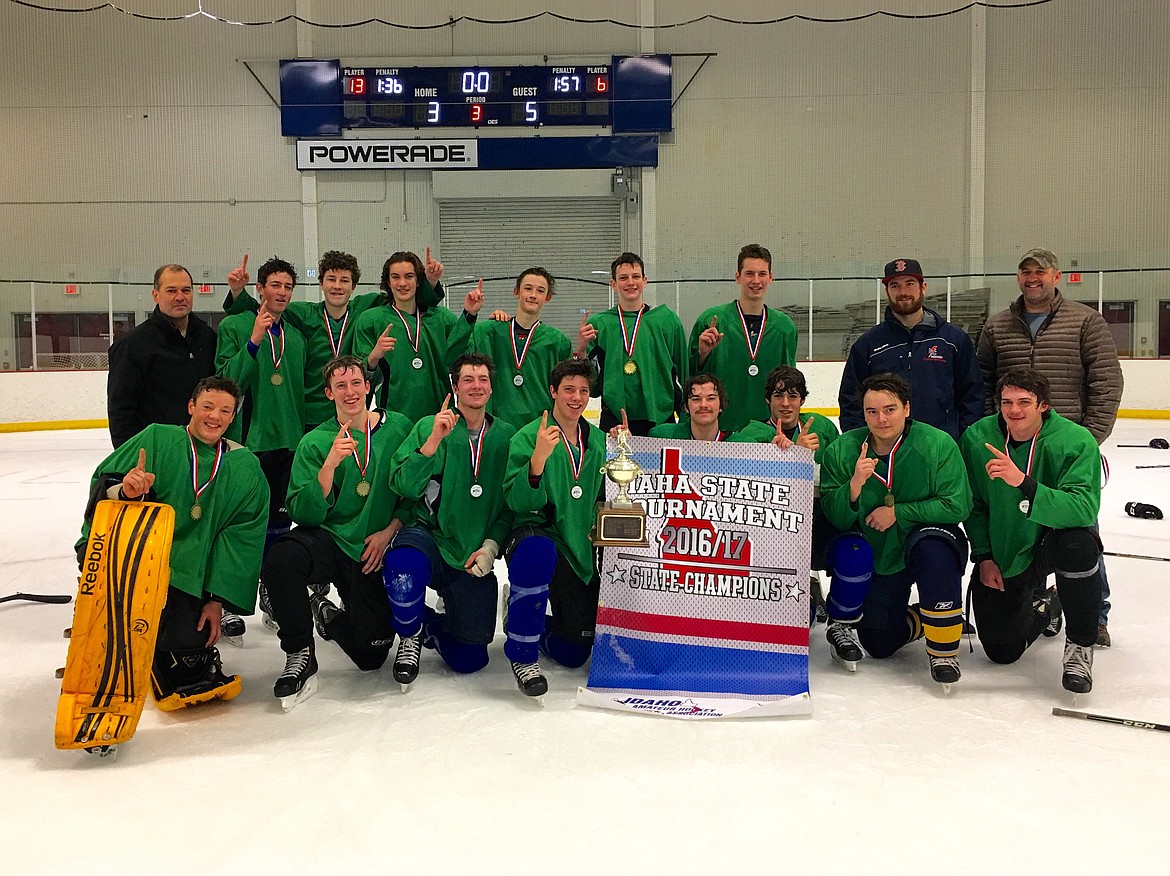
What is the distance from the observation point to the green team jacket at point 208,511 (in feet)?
9.32

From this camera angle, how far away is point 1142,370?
38.6 ft

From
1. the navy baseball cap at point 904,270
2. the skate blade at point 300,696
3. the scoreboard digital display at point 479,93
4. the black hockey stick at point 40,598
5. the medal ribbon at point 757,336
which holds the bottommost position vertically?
the skate blade at point 300,696

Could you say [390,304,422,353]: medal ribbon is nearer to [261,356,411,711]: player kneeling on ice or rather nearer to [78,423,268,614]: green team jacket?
[261,356,411,711]: player kneeling on ice

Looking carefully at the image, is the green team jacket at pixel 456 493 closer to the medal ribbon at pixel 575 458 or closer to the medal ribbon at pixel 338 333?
the medal ribbon at pixel 575 458

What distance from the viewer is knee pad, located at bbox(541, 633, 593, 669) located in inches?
128

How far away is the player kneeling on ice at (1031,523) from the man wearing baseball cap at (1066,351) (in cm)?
48

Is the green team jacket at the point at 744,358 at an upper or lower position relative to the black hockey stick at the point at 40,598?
upper

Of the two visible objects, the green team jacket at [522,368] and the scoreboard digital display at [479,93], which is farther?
the scoreboard digital display at [479,93]

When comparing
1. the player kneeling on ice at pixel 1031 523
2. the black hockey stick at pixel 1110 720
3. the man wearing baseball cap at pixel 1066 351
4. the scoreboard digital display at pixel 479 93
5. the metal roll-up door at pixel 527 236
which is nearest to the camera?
the black hockey stick at pixel 1110 720

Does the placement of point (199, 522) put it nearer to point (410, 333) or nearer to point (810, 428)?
point (410, 333)

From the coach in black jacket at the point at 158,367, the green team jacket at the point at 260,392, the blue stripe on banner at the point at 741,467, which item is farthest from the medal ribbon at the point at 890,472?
the coach in black jacket at the point at 158,367

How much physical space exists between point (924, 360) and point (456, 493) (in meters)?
1.88

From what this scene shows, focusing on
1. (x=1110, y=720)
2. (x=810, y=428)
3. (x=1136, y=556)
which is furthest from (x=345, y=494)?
(x=1136, y=556)

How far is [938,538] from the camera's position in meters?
3.08
